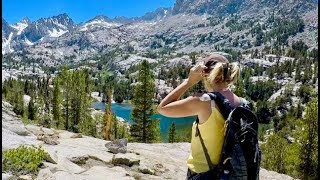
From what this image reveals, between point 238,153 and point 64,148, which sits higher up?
point 238,153

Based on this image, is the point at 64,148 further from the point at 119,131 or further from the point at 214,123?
the point at 119,131

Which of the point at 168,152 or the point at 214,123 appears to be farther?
the point at 168,152

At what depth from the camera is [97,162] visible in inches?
525

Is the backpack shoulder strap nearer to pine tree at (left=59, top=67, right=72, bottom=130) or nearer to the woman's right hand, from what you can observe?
the woman's right hand

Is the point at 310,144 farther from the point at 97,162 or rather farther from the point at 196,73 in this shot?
the point at 196,73

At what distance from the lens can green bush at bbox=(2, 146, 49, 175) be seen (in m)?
10.4

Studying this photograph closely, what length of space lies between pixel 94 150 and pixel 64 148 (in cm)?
102

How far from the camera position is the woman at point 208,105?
193 inches

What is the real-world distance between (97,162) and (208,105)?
9.06 metres

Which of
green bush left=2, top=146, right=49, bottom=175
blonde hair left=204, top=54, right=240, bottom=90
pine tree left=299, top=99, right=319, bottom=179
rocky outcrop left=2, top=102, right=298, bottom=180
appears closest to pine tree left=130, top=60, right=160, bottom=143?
pine tree left=299, top=99, right=319, bottom=179

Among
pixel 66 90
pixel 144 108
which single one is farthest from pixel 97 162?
pixel 66 90

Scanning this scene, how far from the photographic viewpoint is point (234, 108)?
4.91 m

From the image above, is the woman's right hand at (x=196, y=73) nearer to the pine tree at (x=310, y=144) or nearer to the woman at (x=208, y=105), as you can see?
the woman at (x=208, y=105)

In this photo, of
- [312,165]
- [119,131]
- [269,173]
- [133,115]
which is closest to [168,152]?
[269,173]
